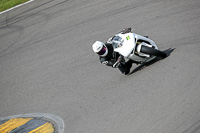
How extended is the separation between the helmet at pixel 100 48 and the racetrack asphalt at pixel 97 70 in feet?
3.39

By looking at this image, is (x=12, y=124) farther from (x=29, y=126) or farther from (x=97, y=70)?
(x=97, y=70)

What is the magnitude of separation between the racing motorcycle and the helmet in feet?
1.09

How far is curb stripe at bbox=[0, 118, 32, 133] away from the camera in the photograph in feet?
29.7

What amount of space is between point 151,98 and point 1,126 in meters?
4.45

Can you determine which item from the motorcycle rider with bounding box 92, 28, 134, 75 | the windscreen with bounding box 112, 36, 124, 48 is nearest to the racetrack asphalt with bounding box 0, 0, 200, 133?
the motorcycle rider with bounding box 92, 28, 134, 75

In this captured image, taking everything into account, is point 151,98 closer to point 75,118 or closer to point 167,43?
point 75,118

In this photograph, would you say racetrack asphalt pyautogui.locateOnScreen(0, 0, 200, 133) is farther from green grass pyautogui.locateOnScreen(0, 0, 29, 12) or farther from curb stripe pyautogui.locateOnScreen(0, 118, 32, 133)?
green grass pyautogui.locateOnScreen(0, 0, 29, 12)

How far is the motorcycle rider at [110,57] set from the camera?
8.66 metres

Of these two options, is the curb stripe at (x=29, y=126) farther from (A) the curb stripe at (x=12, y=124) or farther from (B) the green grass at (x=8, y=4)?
(B) the green grass at (x=8, y=4)

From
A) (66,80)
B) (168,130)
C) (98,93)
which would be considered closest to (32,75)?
(66,80)

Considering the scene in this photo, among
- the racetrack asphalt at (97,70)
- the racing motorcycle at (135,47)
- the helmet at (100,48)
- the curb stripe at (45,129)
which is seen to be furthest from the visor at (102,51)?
the curb stripe at (45,129)

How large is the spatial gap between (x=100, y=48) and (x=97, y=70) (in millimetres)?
1685

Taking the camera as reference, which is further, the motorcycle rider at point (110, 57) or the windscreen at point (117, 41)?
the windscreen at point (117, 41)

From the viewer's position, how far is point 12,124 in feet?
30.3
